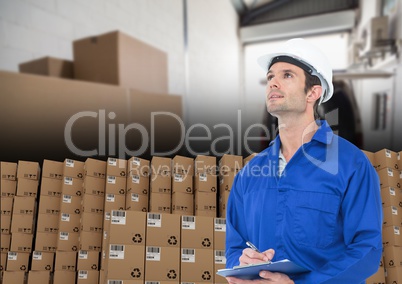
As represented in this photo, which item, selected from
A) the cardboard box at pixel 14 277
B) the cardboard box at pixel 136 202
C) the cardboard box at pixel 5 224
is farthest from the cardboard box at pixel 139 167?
the cardboard box at pixel 14 277

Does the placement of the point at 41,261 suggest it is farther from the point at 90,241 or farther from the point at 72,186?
the point at 72,186

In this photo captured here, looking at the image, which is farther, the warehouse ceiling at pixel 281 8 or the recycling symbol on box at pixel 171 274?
the warehouse ceiling at pixel 281 8

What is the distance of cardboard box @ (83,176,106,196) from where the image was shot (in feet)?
10.8

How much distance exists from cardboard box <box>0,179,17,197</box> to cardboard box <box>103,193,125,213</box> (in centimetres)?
69

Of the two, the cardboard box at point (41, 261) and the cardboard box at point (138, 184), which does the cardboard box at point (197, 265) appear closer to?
the cardboard box at point (138, 184)

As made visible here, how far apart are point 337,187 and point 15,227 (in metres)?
2.57

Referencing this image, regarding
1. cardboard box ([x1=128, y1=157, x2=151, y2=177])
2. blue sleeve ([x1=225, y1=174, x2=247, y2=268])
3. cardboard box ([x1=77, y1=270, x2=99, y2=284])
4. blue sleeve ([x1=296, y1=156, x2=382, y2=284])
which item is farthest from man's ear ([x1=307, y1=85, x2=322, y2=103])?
cardboard box ([x1=77, y1=270, x2=99, y2=284])

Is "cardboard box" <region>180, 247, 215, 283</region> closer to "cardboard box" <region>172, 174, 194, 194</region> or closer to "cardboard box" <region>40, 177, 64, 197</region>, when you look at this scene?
"cardboard box" <region>172, 174, 194, 194</region>

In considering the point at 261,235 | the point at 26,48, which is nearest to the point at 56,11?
the point at 26,48

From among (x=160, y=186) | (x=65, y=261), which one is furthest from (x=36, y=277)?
(x=160, y=186)

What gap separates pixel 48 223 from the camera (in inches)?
133

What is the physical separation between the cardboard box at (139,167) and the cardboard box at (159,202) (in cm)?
18

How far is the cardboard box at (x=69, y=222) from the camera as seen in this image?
3.34m

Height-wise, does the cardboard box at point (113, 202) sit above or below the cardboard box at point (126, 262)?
above
